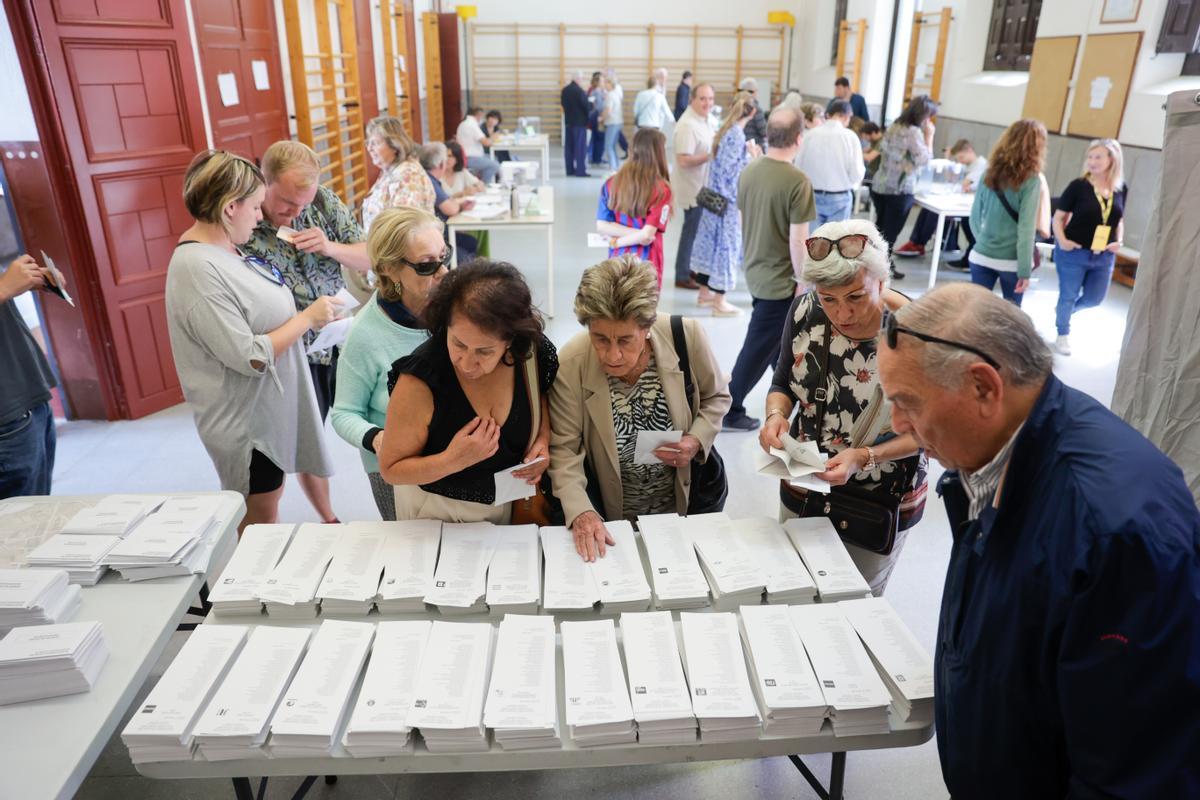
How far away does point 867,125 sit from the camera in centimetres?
888

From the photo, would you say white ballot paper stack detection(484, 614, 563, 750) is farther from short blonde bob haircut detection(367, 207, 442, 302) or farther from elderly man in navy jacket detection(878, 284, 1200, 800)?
short blonde bob haircut detection(367, 207, 442, 302)

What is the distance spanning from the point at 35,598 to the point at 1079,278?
6104 millimetres

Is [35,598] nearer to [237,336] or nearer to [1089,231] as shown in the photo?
[237,336]

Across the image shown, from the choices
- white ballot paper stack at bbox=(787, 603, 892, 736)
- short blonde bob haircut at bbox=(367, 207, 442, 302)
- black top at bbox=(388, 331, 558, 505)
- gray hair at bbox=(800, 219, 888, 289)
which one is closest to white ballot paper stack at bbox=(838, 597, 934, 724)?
white ballot paper stack at bbox=(787, 603, 892, 736)

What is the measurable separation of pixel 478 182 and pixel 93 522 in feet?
18.3

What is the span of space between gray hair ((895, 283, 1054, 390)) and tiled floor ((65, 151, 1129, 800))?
1.54m

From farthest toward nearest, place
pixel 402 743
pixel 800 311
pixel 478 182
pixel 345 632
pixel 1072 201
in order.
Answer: pixel 478 182
pixel 1072 201
pixel 800 311
pixel 345 632
pixel 402 743

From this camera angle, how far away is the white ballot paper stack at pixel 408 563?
1772 mm

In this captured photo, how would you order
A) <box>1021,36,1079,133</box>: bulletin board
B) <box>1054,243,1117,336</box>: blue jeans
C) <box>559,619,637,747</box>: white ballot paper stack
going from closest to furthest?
<box>559,619,637,747</box>: white ballot paper stack, <box>1054,243,1117,336</box>: blue jeans, <box>1021,36,1079,133</box>: bulletin board

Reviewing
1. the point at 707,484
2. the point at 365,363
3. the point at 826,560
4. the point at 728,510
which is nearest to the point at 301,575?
the point at 365,363

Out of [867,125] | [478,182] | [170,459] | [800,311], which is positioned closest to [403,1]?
[478,182]

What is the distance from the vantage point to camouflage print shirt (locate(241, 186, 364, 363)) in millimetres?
2939

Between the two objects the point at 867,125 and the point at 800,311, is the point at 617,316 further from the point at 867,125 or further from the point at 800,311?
the point at 867,125

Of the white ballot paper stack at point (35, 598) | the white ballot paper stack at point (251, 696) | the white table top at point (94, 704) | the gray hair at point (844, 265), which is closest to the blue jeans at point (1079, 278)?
the gray hair at point (844, 265)
